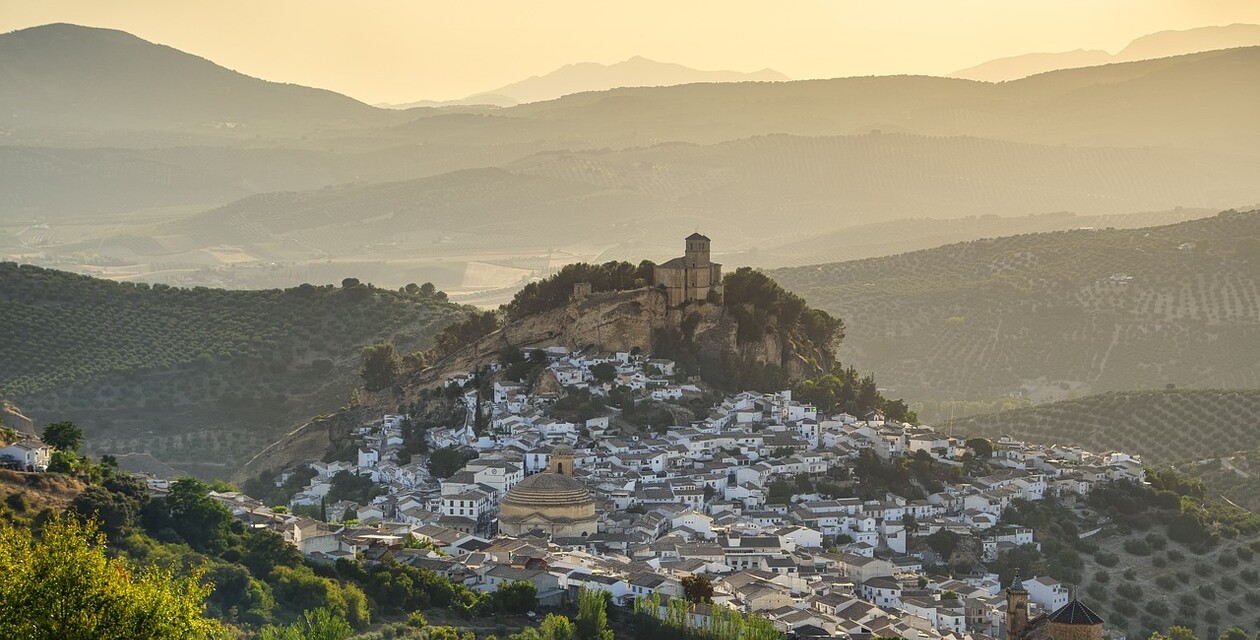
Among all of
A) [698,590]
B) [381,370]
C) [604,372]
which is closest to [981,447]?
[604,372]

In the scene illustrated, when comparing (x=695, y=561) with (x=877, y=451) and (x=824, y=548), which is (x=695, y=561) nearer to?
(x=824, y=548)

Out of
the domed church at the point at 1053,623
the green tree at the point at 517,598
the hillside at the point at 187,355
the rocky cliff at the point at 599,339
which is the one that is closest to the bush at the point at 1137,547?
the rocky cliff at the point at 599,339

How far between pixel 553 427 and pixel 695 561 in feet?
36.7

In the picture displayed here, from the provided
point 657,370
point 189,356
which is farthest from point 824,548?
point 189,356

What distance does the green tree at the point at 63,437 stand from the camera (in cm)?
4156

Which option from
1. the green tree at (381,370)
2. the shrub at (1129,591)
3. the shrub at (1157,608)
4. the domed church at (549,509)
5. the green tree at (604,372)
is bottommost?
the shrub at (1157,608)

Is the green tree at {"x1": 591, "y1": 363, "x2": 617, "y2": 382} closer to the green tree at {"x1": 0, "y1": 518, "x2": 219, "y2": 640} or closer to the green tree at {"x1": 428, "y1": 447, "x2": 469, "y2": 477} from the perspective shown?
the green tree at {"x1": 428, "y1": 447, "x2": 469, "y2": 477}

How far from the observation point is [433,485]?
5038 cm

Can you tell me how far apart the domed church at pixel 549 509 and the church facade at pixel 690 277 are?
1315cm

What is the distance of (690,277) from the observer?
57.8m

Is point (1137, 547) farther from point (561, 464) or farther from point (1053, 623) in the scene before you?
point (1053, 623)

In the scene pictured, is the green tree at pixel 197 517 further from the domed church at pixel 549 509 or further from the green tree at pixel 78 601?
the green tree at pixel 78 601

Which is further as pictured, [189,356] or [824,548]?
[189,356]

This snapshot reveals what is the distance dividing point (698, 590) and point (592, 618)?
97.2 inches
